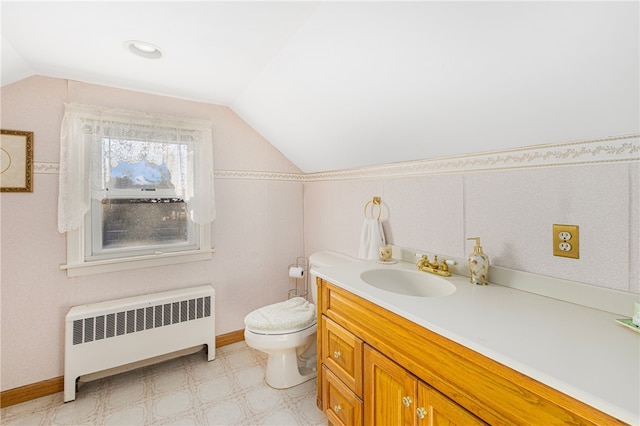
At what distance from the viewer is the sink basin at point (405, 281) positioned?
141 centimetres

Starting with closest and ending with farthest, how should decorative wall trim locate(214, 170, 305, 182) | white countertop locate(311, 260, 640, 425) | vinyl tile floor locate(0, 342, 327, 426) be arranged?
white countertop locate(311, 260, 640, 425) < vinyl tile floor locate(0, 342, 327, 426) < decorative wall trim locate(214, 170, 305, 182)

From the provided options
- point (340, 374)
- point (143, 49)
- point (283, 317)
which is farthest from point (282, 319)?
point (143, 49)

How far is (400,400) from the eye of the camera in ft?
3.39

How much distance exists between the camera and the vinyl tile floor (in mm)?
1611

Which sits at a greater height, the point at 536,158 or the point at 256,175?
the point at 256,175

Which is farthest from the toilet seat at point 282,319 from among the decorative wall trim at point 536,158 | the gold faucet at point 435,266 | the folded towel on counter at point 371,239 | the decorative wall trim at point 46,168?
the decorative wall trim at point 46,168

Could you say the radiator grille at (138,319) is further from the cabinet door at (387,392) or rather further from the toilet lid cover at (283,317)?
the cabinet door at (387,392)

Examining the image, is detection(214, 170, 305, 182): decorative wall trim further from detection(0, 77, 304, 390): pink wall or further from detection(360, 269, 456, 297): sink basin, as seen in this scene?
detection(360, 269, 456, 297): sink basin

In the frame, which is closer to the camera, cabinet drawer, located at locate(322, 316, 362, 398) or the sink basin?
cabinet drawer, located at locate(322, 316, 362, 398)

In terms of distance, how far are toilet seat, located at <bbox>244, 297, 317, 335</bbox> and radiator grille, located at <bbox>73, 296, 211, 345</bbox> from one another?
0.50m

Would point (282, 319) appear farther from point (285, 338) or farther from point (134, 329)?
point (134, 329)

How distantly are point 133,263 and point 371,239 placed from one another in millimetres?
1667

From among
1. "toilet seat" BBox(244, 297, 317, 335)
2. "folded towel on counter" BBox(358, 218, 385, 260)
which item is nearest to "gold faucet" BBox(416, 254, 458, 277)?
"folded towel on counter" BBox(358, 218, 385, 260)

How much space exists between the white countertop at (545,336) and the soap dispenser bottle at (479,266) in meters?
0.04
